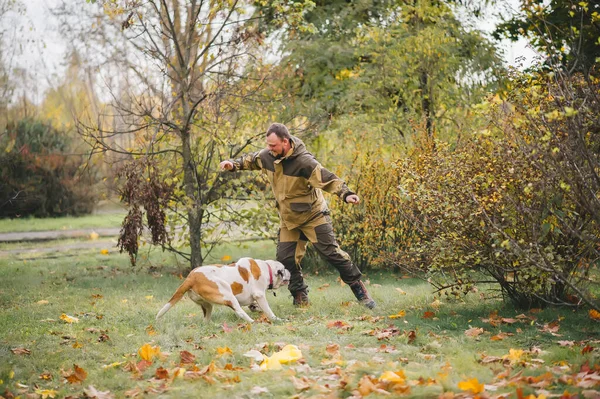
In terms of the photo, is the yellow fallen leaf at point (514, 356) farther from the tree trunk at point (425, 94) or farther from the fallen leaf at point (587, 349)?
the tree trunk at point (425, 94)

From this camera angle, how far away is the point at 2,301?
8414 millimetres

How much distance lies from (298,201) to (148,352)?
269 cm

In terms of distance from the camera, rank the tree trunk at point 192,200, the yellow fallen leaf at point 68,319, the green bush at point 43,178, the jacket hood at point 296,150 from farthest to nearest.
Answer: the green bush at point 43,178, the tree trunk at point 192,200, the jacket hood at point 296,150, the yellow fallen leaf at point 68,319

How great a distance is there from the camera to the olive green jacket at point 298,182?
714cm

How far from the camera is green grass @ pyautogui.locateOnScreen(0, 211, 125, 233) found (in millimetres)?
20359

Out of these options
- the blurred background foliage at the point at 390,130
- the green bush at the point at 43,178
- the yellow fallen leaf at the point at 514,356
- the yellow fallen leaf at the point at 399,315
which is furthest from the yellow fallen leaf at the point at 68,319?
the green bush at the point at 43,178

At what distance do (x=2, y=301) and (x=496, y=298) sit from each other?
597 centimetres

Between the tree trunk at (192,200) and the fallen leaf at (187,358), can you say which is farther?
the tree trunk at (192,200)

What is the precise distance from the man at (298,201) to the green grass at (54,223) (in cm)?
1262

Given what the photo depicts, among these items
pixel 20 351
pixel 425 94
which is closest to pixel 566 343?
pixel 20 351

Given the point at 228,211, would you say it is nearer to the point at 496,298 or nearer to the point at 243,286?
the point at 243,286

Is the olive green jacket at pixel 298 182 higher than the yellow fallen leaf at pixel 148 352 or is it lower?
higher

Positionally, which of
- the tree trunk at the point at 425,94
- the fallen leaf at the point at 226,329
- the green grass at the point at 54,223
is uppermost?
the tree trunk at the point at 425,94

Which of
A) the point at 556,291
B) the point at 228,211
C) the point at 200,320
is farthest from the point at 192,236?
the point at 556,291
